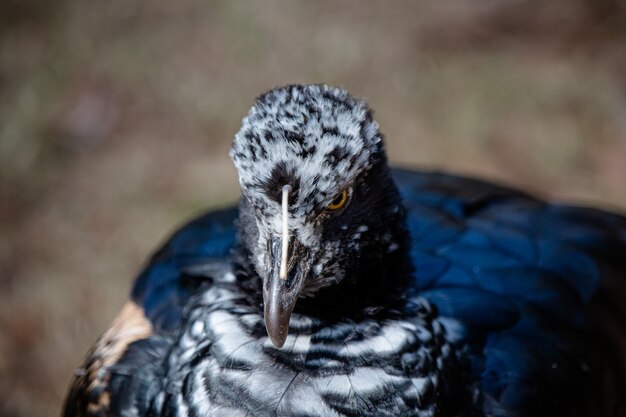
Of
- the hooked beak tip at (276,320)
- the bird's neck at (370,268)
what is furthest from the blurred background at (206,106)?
the hooked beak tip at (276,320)

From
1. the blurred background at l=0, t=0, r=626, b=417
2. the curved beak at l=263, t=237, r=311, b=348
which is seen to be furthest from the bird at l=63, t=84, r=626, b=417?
the blurred background at l=0, t=0, r=626, b=417

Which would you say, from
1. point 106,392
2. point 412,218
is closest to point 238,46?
point 412,218

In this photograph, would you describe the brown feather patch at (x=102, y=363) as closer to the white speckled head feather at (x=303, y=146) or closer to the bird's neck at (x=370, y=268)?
the bird's neck at (x=370, y=268)

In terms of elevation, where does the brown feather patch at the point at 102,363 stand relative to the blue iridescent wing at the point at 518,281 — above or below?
below

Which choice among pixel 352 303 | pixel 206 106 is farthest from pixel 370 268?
pixel 206 106

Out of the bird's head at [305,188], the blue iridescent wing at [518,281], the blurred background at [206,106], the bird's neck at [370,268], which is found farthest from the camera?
the blurred background at [206,106]

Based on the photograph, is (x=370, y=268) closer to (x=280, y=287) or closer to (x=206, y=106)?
(x=280, y=287)

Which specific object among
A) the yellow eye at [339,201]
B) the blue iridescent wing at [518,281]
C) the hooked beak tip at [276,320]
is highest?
the yellow eye at [339,201]

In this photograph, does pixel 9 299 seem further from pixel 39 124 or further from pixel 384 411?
pixel 384 411
